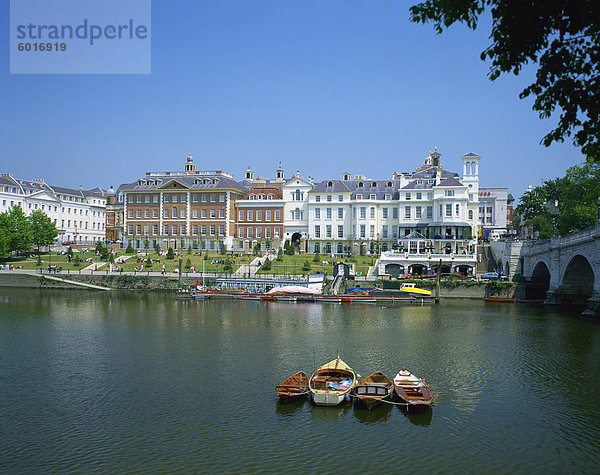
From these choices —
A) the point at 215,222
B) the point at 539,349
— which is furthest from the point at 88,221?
the point at 539,349

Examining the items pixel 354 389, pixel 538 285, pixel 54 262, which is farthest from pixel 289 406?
pixel 54 262

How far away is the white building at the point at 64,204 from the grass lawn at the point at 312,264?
62768 millimetres

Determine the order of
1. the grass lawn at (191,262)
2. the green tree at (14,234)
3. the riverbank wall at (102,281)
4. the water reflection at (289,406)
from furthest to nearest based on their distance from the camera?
the green tree at (14,234) < the grass lawn at (191,262) < the riverbank wall at (102,281) < the water reflection at (289,406)

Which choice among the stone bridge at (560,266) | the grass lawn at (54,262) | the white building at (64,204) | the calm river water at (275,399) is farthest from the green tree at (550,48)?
the white building at (64,204)

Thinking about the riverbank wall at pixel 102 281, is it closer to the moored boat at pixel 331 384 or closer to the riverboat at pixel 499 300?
the riverboat at pixel 499 300

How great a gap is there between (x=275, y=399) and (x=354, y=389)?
352 cm

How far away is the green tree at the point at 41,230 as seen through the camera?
315ft

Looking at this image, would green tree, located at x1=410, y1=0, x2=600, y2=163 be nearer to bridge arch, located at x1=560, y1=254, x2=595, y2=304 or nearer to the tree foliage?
bridge arch, located at x1=560, y1=254, x2=595, y2=304

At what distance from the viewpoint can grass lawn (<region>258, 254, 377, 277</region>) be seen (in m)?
A: 79.1

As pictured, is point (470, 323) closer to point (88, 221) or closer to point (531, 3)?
point (531, 3)

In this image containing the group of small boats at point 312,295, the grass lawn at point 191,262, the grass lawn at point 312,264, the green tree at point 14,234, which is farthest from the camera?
the green tree at point 14,234

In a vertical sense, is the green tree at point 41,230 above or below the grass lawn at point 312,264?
above

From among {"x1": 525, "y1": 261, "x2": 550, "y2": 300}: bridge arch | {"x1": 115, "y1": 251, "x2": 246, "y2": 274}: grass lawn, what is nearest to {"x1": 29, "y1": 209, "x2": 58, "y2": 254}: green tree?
{"x1": 115, "y1": 251, "x2": 246, "y2": 274}: grass lawn

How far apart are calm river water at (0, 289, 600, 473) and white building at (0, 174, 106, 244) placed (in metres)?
79.8
